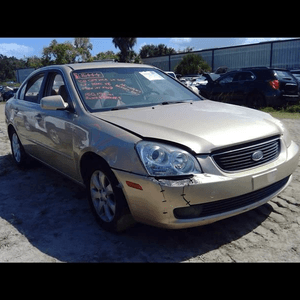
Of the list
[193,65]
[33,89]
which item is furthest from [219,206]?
[193,65]

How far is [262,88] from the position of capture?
11.2 meters

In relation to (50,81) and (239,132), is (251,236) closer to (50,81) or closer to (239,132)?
(239,132)

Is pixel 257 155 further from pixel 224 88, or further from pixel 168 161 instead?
pixel 224 88

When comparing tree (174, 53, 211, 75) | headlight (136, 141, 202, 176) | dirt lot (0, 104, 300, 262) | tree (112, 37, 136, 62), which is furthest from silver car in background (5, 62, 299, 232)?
tree (112, 37, 136, 62)

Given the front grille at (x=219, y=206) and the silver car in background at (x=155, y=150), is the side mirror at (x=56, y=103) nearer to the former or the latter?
the silver car in background at (x=155, y=150)

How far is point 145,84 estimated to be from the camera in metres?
4.25

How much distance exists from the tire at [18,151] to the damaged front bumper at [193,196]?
3.08m

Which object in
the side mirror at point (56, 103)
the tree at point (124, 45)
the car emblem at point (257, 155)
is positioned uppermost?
the tree at point (124, 45)

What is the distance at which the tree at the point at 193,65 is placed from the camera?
3341 cm

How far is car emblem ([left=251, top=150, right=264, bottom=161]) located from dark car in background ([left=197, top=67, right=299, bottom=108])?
8724mm

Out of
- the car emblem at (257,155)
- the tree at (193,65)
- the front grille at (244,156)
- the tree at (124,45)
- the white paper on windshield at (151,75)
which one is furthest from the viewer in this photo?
the tree at (124,45)

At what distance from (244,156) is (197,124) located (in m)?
0.49

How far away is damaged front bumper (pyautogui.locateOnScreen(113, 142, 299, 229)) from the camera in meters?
2.62

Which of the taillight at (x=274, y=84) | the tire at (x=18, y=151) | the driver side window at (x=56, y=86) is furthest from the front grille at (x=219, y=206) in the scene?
the taillight at (x=274, y=84)
